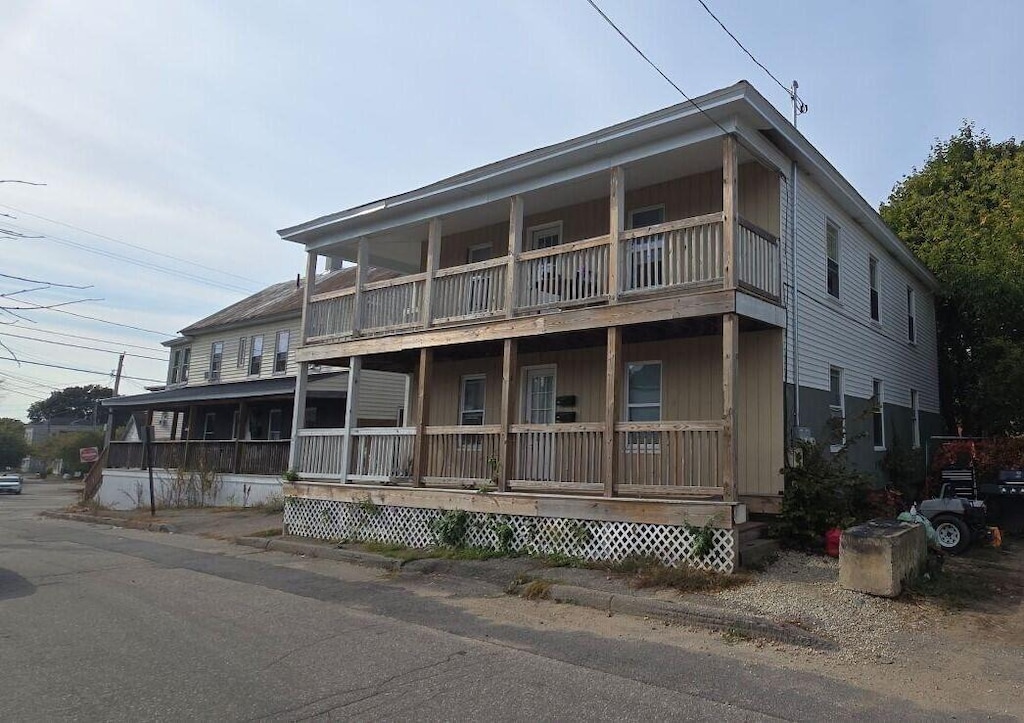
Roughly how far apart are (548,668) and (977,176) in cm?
2247

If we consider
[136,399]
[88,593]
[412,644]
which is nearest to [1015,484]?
[412,644]

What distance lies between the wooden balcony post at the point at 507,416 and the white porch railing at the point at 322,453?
3.80 m

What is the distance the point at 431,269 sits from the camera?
1341 centimetres

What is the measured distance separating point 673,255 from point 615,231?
988 mm

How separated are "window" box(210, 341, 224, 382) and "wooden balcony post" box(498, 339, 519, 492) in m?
23.1

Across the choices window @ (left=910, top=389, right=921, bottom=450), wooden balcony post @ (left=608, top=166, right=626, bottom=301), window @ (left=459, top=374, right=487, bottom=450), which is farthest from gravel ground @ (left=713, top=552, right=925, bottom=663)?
window @ (left=910, top=389, right=921, bottom=450)

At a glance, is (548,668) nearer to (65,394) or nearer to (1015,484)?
(1015,484)

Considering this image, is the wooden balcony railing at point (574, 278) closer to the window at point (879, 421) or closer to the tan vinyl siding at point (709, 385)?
the tan vinyl siding at point (709, 385)

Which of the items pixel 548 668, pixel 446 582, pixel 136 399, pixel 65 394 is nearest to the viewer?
pixel 548 668

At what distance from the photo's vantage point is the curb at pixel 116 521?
17.1 meters

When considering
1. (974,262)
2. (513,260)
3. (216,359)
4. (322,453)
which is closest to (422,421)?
(322,453)

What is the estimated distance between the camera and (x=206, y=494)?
73.8 feet

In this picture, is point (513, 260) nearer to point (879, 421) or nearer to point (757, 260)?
point (757, 260)

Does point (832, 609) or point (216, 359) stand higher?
point (216, 359)
